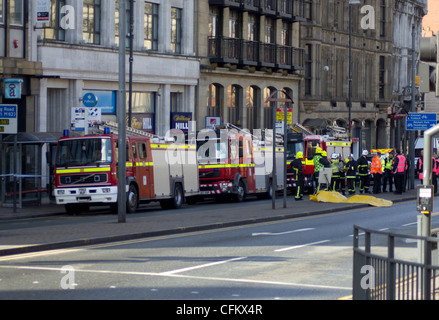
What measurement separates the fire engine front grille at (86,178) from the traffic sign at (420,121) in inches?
763

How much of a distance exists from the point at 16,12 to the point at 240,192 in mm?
10890

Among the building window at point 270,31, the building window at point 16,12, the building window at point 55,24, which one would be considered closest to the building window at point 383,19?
the building window at point 270,31

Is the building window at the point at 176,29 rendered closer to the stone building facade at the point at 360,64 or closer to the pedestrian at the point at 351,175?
the pedestrian at the point at 351,175

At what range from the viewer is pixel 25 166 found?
110ft

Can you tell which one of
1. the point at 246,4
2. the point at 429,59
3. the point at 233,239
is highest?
the point at 246,4

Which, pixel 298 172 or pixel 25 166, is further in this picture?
pixel 298 172

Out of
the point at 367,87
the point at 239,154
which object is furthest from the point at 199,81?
the point at 367,87

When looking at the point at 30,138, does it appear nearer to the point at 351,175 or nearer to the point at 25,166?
the point at 25,166

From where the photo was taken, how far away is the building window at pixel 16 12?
37469 millimetres

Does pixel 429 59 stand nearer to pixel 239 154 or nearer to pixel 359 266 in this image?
pixel 359 266

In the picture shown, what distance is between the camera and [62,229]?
2283 cm

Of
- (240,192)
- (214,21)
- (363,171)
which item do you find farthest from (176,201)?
(214,21)

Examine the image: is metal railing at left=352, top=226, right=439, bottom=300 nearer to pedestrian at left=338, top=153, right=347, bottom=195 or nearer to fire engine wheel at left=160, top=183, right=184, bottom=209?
fire engine wheel at left=160, top=183, right=184, bottom=209

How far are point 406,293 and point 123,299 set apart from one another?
13.6 ft
